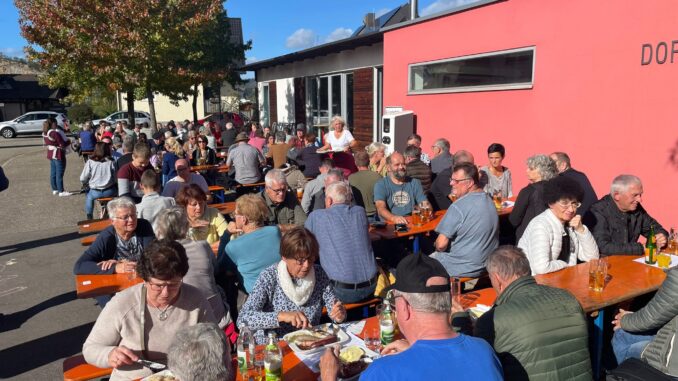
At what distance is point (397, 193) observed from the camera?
6.26 metres

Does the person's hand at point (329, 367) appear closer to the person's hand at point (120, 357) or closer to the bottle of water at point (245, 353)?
the bottle of water at point (245, 353)

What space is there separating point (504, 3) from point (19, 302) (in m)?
8.38

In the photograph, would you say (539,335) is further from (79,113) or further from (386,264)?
(79,113)

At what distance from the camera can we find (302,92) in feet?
62.3

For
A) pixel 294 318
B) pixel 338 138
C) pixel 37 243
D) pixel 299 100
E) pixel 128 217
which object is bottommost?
pixel 37 243

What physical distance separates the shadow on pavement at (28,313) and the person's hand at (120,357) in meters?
3.31

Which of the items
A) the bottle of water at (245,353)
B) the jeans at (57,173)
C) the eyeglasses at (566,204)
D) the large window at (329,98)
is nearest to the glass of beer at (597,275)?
the eyeglasses at (566,204)

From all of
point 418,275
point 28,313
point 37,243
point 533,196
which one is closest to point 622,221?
point 533,196

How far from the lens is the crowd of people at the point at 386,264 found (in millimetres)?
2154

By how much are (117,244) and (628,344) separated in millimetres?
4219

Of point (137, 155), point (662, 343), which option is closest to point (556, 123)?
point (662, 343)

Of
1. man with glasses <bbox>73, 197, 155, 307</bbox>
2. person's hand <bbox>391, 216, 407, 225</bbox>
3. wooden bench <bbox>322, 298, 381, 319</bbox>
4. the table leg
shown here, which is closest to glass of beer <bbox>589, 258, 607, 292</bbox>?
the table leg

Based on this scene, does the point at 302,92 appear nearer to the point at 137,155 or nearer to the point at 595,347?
the point at 137,155

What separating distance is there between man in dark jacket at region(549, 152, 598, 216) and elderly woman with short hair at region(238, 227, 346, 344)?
9.30 ft
